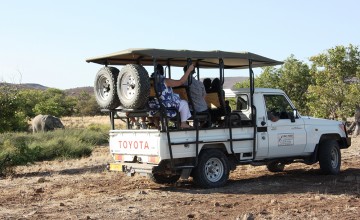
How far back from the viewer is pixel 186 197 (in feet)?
33.6

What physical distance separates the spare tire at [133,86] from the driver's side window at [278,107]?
3.27m

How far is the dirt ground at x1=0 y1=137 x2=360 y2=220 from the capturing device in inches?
343

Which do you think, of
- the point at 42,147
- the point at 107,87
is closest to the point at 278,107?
the point at 107,87

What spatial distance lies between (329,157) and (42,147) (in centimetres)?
1248

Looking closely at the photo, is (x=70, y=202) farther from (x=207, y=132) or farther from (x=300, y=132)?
(x=300, y=132)

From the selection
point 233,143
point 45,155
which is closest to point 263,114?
point 233,143

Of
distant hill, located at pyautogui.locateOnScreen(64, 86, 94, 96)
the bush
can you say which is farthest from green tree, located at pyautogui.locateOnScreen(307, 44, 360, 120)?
distant hill, located at pyautogui.locateOnScreen(64, 86, 94, 96)

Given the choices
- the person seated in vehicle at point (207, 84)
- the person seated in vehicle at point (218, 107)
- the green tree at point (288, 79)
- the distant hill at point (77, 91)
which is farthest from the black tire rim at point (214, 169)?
the distant hill at point (77, 91)

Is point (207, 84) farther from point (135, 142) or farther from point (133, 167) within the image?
point (133, 167)

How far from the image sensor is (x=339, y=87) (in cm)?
2741

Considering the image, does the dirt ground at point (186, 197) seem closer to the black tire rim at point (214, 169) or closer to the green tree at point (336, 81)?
the black tire rim at point (214, 169)

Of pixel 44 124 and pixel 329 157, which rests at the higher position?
pixel 44 124

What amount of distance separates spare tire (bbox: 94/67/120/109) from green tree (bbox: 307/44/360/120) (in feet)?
57.8

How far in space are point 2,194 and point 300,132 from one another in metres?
6.55
